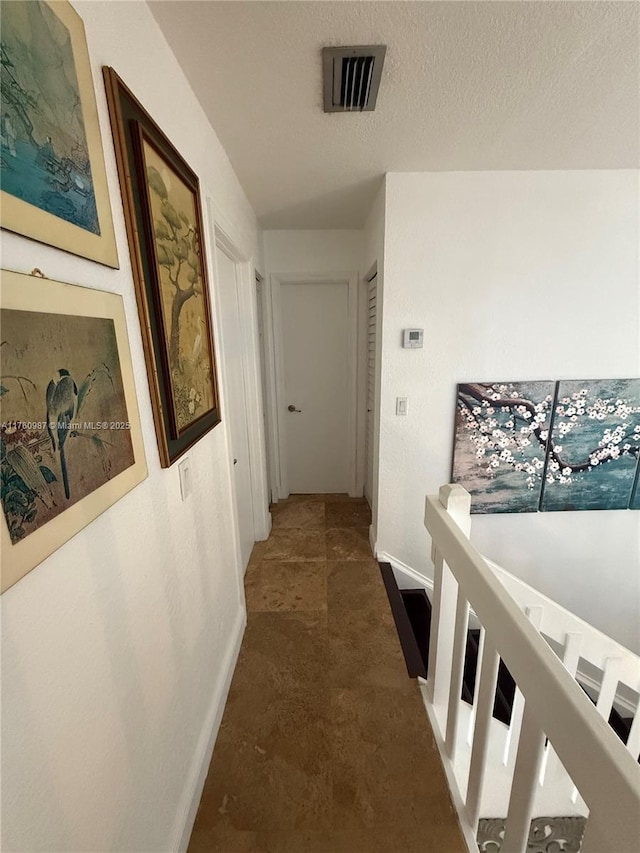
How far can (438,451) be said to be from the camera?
2197 mm

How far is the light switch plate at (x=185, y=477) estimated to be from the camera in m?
1.06


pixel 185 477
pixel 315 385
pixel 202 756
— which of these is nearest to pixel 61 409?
pixel 185 477

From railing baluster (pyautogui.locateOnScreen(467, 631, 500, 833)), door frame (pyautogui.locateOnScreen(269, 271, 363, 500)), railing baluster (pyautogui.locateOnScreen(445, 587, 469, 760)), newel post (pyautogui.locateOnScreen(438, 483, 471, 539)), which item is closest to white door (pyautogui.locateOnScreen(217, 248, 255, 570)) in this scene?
door frame (pyautogui.locateOnScreen(269, 271, 363, 500))

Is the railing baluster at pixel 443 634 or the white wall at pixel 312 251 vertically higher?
the white wall at pixel 312 251

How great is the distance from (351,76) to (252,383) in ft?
5.18

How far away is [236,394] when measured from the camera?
2127 millimetres

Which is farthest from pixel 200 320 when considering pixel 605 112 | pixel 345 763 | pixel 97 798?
pixel 605 112

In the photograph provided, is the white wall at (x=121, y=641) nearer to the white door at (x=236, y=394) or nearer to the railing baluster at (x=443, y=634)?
the white door at (x=236, y=394)

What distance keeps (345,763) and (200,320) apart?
166cm

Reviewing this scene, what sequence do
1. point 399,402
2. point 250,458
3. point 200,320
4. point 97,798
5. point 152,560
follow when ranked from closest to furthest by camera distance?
point 97,798
point 152,560
point 200,320
point 399,402
point 250,458

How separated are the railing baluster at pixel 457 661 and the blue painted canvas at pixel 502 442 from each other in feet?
4.17

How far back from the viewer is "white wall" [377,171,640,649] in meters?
1.89

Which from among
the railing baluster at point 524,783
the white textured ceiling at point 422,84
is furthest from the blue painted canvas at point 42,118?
the railing baluster at point 524,783

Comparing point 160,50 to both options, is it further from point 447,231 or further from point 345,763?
point 345,763
